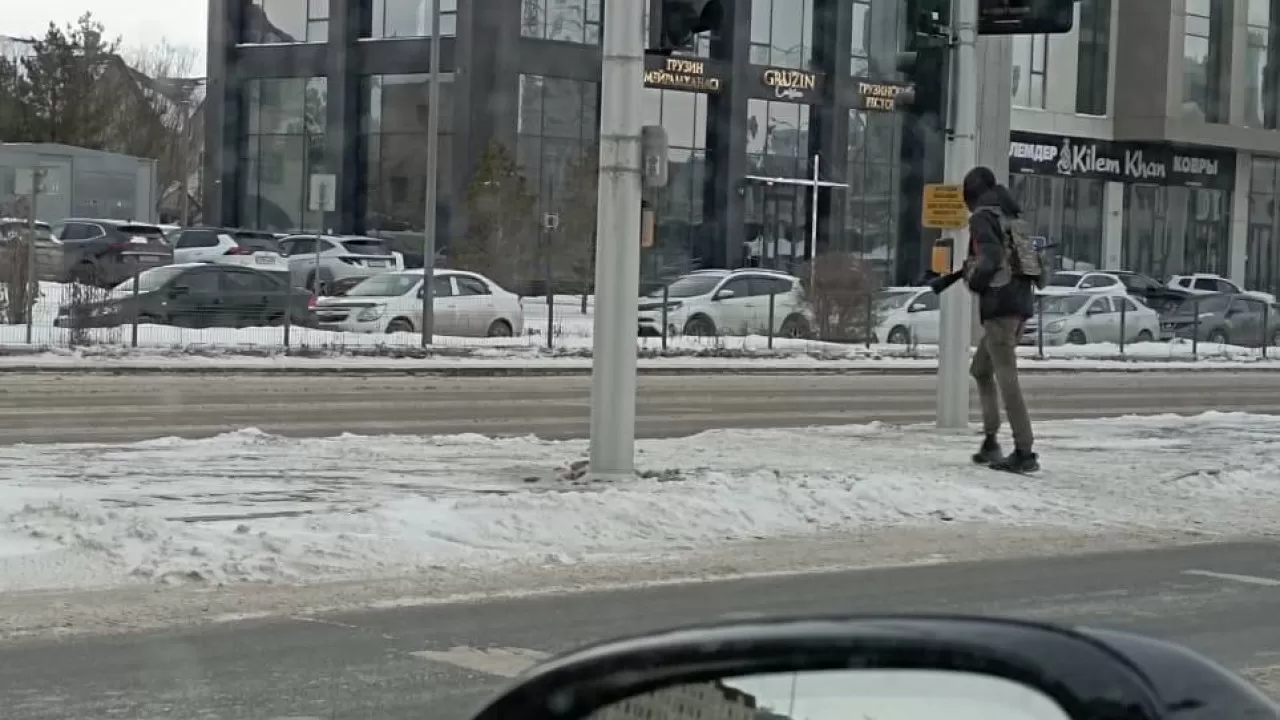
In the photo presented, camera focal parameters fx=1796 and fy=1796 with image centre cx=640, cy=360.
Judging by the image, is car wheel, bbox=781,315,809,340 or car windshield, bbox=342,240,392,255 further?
car windshield, bbox=342,240,392,255

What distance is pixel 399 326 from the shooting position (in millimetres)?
31094

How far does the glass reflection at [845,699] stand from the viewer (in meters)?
1.74

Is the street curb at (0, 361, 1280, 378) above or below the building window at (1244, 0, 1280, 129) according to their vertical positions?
A: below

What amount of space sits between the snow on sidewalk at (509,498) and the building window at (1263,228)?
59.1m

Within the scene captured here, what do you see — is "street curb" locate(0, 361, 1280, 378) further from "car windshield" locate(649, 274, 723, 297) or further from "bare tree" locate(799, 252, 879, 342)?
"car windshield" locate(649, 274, 723, 297)

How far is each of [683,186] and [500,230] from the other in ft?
54.5

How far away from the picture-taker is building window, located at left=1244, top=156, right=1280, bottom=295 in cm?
7100

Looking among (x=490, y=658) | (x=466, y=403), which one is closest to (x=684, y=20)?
(x=490, y=658)

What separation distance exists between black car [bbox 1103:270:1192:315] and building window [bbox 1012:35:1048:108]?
34.7ft

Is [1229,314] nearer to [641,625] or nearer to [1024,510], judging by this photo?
[1024,510]

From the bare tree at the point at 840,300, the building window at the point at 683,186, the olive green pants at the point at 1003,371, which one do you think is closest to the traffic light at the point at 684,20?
the olive green pants at the point at 1003,371

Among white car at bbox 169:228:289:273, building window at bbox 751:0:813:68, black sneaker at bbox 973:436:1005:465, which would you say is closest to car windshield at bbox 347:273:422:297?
white car at bbox 169:228:289:273

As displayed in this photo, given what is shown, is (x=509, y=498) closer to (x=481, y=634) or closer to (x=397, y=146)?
(x=481, y=634)

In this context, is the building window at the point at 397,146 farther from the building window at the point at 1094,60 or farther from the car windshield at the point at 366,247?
the building window at the point at 1094,60
